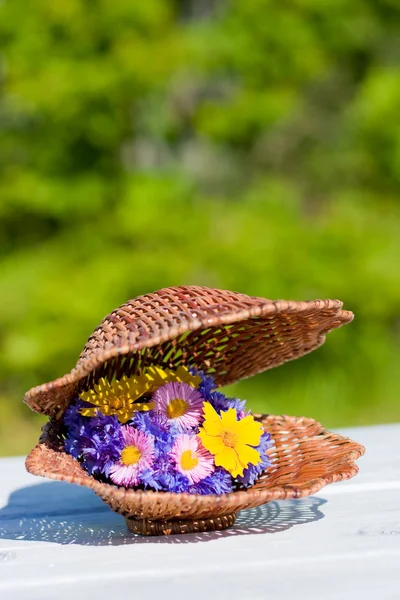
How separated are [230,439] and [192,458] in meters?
0.05

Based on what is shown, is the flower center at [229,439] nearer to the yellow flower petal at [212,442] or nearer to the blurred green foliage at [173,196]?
the yellow flower petal at [212,442]

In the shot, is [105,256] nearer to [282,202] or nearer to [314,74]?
[282,202]

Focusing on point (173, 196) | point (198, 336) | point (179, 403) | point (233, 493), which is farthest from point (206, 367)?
point (173, 196)

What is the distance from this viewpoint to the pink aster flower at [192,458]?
36.1 inches

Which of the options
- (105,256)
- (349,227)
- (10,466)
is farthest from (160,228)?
(10,466)

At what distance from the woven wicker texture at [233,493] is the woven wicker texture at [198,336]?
0.08 meters

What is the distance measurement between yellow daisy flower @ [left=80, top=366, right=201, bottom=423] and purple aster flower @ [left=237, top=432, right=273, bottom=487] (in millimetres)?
115

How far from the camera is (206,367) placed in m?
1.14

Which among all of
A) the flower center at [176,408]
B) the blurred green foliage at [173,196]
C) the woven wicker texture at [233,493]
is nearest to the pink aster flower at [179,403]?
the flower center at [176,408]

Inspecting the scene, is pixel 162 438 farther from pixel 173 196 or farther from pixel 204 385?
pixel 173 196

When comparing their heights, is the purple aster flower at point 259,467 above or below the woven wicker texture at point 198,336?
below

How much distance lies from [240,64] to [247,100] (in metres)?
0.15

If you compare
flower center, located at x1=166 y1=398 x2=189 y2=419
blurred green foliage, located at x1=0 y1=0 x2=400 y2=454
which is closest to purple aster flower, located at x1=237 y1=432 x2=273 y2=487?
flower center, located at x1=166 y1=398 x2=189 y2=419

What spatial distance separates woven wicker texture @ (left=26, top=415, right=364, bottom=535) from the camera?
2.72 ft
